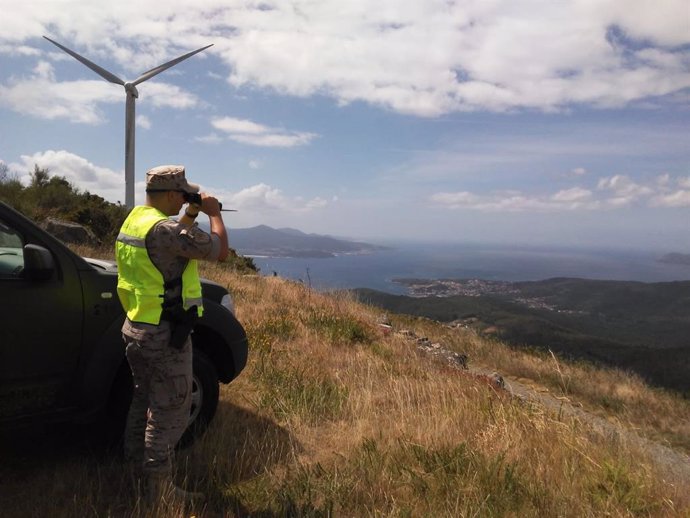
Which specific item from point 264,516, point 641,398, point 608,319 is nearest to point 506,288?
point 608,319

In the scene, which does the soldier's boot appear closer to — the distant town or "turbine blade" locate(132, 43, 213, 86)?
"turbine blade" locate(132, 43, 213, 86)

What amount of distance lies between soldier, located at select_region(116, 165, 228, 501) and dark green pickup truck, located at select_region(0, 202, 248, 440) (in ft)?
1.59

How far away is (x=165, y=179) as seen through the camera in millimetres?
2881

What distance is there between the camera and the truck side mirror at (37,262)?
2896 millimetres

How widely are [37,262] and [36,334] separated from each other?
489 mm

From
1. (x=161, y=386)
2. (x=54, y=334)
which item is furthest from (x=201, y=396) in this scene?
(x=54, y=334)

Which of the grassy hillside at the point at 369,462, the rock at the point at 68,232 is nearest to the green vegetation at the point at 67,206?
the rock at the point at 68,232

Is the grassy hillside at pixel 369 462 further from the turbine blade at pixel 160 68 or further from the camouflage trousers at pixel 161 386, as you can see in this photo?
the turbine blade at pixel 160 68

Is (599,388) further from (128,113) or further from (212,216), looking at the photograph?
(128,113)

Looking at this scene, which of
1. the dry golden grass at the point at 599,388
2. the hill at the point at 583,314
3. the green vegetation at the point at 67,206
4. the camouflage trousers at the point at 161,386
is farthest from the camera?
the hill at the point at 583,314

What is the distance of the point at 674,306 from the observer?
143500 millimetres

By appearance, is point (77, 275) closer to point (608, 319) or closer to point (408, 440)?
point (408, 440)

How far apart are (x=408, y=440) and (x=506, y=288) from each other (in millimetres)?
176960

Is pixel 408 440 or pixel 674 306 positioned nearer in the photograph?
pixel 408 440
